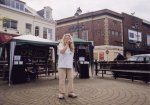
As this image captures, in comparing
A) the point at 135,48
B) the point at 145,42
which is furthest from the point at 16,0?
the point at 145,42

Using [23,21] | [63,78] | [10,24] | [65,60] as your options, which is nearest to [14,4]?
[23,21]

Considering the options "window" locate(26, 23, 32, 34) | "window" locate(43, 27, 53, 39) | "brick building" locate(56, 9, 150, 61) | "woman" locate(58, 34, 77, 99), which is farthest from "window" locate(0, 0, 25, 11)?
"woman" locate(58, 34, 77, 99)

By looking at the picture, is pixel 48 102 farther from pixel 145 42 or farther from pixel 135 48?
pixel 145 42

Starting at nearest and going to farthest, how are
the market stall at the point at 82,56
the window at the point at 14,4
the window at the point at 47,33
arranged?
the market stall at the point at 82,56 → the window at the point at 14,4 → the window at the point at 47,33

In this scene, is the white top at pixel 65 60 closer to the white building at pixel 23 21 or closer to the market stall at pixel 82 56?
the market stall at pixel 82 56

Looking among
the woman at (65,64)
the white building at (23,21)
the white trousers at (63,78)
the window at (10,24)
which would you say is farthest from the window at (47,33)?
the white trousers at (63,78)

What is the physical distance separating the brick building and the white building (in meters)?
5.94

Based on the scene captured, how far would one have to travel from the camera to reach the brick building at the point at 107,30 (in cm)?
4102

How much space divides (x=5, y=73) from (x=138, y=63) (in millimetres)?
6786

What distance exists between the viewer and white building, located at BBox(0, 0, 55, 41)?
27.7 metres

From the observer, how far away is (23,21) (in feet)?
98.8

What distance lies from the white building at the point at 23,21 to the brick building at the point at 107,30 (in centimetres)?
594

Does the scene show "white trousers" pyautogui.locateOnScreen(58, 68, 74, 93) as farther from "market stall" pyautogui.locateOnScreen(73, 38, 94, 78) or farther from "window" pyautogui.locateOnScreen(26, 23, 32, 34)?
"window" pyautogui.locateOnScreen(26, 23, 32, 34)

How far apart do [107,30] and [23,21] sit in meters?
16.7
